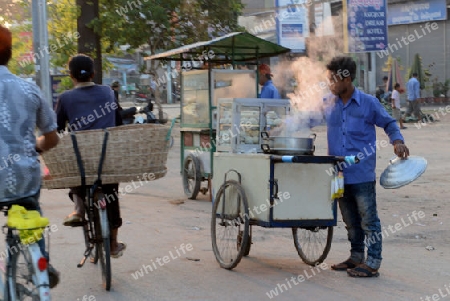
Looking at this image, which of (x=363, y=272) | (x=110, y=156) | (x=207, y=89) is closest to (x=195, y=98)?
(x=207, y=89)

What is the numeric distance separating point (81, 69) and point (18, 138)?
6.90 feet

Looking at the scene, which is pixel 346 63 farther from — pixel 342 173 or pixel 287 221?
pixel 287 221

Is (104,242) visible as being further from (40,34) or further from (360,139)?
(40,34)

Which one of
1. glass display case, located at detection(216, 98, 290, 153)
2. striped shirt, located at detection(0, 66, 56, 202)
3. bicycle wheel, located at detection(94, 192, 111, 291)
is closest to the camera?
striped shirt, located at detection(0, 66, 56, 202)

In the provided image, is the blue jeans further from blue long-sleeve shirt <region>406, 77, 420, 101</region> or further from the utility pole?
blue long-sleeve shirt <region>406, 77, 420, 101</region>

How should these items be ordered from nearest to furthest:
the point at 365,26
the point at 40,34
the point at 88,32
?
the point at 40,34, the point at 88,32, the point at 365,26

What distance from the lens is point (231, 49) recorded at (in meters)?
12.4

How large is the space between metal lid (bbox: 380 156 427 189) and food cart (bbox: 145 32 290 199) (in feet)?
17.4

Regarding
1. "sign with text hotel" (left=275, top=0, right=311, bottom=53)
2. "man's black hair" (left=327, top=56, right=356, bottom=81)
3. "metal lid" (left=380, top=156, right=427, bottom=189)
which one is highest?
"sign with text hotel" (left=275, top=0, right=311, bottom=53)

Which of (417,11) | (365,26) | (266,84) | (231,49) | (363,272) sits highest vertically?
(417,11)

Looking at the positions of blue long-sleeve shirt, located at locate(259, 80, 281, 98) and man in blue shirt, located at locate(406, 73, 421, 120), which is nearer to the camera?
blue long-sleeve shirt, located at locate(259, 80, 281, 98)

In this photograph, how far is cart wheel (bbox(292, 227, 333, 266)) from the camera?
7043 mm

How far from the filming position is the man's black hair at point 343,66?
21.5ft

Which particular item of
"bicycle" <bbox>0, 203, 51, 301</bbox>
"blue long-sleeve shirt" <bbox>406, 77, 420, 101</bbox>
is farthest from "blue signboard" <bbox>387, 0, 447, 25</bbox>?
"bicycle" <bbox>0, 203, 51, 301</bbox>
